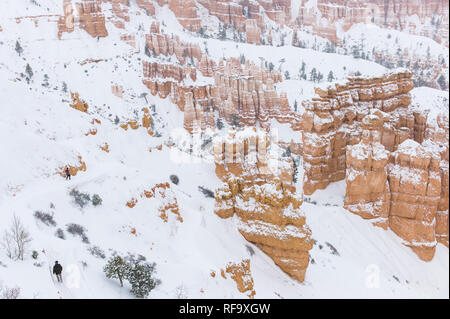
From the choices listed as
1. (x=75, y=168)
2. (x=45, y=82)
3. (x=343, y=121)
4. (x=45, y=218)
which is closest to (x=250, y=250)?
(x=45, y=218)

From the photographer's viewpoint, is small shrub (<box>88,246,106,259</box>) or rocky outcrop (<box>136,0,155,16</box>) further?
rocky outcrop (<box>136,0,155,16</box>)

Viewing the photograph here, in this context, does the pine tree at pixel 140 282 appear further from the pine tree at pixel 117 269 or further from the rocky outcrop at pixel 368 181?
the rocky outcrop at pixel 368 181

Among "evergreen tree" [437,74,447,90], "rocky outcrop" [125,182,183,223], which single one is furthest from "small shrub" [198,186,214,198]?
"evergreen tree" [437,74,447,90]

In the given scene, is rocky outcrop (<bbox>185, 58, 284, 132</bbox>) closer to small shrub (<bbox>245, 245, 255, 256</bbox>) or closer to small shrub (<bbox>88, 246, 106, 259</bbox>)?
small shrub (<bbox>245, 245, 255, 256</bbox>)

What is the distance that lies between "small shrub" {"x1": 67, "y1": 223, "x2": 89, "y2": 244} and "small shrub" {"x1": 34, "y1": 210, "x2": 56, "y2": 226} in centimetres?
55

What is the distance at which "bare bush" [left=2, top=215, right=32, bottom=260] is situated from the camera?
10.1m

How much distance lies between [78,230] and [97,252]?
4.60 feet

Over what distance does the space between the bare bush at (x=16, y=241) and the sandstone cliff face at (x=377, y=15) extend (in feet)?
339

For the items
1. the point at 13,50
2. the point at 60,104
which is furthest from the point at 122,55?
the point at 60,104

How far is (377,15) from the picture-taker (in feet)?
377

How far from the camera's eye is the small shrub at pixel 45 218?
1264 cm

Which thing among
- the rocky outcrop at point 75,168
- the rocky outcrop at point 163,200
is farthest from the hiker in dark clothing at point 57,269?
the rocky outcrop at point 75,168

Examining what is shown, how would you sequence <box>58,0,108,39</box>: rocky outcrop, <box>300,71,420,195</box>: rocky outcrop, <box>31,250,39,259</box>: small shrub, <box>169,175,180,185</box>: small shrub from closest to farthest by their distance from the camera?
<box>31,250,39,259</box>: small shrub
<box>169,175,180,185</box>: small shrub
<box>300,71,420,195</box>: rocky outcrop
<box>58,0,108,39</box>: rocky outcrop

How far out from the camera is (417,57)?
9225cm
